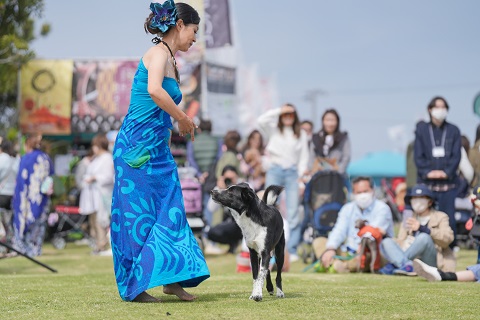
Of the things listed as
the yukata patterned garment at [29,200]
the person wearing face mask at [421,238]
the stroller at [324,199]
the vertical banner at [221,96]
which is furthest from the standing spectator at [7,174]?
the vertical banner at [221,96]


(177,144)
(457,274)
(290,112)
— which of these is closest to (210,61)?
(177,144)

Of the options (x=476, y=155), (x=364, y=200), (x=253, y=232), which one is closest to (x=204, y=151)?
(x=476, y=155)

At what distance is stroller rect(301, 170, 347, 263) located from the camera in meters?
12.4

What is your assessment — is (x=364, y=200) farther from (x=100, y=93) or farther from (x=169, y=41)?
(x=100, y=93)

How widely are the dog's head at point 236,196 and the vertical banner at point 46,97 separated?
16.5m

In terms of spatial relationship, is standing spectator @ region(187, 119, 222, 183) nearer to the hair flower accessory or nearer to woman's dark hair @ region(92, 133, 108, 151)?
woman's dark hair @ region(92, 133, 108, 151)

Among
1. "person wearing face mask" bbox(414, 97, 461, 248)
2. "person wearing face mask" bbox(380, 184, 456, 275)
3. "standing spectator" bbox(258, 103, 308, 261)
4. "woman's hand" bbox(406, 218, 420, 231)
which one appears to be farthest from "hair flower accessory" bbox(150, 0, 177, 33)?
"standing spectator" bbox(258, 103, 308, 261)

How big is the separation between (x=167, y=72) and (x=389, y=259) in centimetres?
482

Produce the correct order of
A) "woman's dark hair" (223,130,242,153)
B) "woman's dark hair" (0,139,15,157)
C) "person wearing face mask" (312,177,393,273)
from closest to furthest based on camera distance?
"person wearing face mask" (312,177,393,273)
"woman's dark hair" (0,139,15,157)
"woman's dark hair" (223,130,242,153)

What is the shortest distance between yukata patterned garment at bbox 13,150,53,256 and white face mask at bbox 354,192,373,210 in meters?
5.85

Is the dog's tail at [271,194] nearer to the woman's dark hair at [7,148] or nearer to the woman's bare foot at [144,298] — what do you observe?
the woman's bare foot at [144,298]

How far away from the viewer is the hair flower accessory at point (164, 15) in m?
6.25

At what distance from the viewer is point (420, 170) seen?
12016 millimetres

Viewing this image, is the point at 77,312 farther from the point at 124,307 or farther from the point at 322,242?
the point at 322,242
